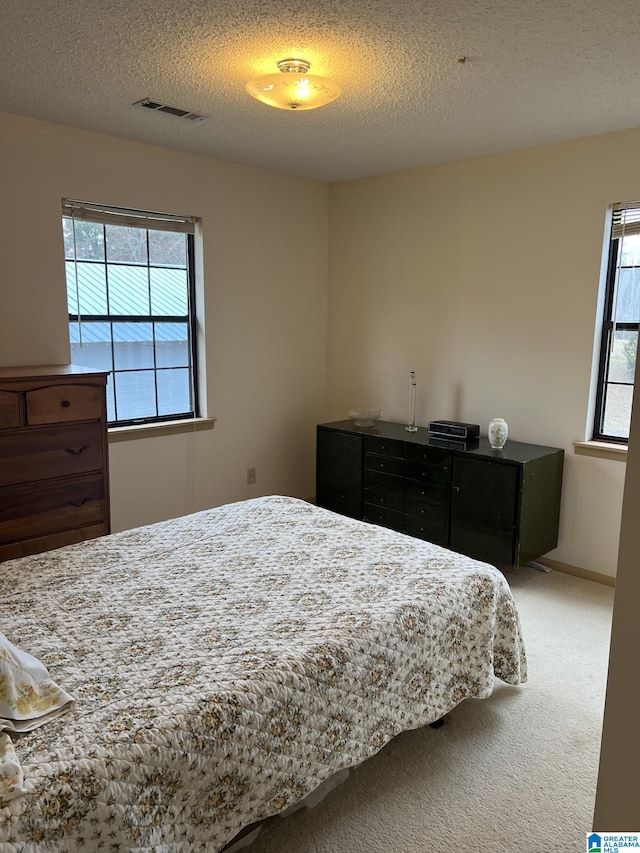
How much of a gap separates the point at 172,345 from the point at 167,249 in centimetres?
61

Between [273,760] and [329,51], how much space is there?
240cm

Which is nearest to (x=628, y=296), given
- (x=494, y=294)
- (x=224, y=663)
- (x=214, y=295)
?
(x=494, y=294)

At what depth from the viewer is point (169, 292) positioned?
4.14m

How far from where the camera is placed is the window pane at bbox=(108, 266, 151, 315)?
3.87m

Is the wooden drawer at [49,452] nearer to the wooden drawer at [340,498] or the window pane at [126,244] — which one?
the window pane at [126,244]

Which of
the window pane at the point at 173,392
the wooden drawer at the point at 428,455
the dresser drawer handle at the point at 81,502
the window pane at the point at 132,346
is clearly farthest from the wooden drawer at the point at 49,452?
the wooden drawer at the point at 428,455

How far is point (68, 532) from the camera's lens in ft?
10.4

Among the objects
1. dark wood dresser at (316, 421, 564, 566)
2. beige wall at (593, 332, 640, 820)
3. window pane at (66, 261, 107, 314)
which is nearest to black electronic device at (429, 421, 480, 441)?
dark wood dresser at (316, 421, 564, 566)

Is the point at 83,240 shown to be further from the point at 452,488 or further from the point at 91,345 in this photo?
the point at 452,488

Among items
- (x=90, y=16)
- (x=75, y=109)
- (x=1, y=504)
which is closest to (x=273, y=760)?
(x=1, y=504)

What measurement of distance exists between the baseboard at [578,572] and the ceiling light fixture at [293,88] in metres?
2.92

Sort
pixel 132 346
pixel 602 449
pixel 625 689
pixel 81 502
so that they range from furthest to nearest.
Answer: pixel 132 346
pixel 602 449
pixel 81 502
pixel 625 689

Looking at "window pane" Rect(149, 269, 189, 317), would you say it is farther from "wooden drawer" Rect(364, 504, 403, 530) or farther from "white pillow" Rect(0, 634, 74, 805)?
"white pillow" Rect(0, 634, 74, 805)

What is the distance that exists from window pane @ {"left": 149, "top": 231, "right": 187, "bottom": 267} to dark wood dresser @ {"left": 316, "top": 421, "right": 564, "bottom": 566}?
4.96ft
